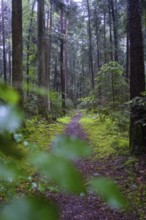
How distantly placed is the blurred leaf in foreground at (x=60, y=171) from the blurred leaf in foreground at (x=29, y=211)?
0.12ft

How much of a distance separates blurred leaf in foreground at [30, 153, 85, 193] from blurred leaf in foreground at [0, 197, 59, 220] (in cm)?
4

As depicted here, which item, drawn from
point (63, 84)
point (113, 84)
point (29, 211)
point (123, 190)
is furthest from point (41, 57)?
point (29, 211)

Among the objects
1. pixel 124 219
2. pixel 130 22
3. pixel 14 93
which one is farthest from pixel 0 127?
pixel 130 22

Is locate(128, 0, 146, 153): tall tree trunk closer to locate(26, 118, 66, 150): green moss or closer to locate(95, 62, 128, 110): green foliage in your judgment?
locate(26, 118, 66, 150): green moss

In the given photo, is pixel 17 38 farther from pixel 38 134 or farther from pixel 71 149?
pixel 71 149

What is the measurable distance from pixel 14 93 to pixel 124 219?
14.9 ft

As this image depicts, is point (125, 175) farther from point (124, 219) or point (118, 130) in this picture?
point (118, 130)

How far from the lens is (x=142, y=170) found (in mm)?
6488

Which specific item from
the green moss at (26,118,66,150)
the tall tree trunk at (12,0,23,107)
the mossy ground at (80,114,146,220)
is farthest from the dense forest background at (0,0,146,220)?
the mossy ground at (80,114,146,220)

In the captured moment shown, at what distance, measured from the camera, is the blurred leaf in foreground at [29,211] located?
416 millimetres

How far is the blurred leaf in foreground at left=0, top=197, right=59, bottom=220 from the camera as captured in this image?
42 centimetres

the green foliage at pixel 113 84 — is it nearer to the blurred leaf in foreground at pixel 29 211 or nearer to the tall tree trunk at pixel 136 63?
the tall tree trunk at pixel 136 63

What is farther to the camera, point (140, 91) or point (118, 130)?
point (118, 130)

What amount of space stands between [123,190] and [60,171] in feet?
18.3
